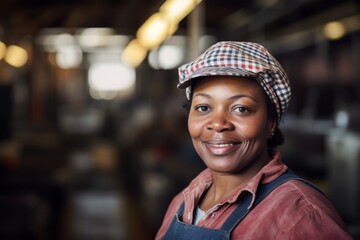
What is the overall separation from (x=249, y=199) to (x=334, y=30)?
6.50m

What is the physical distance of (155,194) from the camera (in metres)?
6.93

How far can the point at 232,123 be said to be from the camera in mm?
1503

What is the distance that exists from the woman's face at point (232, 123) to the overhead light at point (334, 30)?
19.8 feet

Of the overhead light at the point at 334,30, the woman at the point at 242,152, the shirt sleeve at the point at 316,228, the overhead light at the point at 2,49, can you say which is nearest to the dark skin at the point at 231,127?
the woman at the point at 242,152

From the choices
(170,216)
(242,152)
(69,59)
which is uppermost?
(69,59)

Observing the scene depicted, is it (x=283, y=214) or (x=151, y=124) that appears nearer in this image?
(x=283, y=214)

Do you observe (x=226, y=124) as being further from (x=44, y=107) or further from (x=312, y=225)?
(x=44, y=107)

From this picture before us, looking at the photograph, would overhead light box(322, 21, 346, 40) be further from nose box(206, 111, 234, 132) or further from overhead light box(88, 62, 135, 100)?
overhead light box(88, 62, 135, 100)

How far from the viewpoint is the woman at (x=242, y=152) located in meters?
1.37

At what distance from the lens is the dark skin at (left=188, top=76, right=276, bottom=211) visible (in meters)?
1.50

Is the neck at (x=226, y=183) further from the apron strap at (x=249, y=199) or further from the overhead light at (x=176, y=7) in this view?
the overhead light at (x=176, y=7)

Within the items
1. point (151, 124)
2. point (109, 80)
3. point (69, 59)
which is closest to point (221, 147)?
point (151, 124)

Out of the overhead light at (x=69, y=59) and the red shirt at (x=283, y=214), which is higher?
the overhead light at (x=69, y=59)

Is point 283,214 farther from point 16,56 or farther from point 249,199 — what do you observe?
point 16,56
